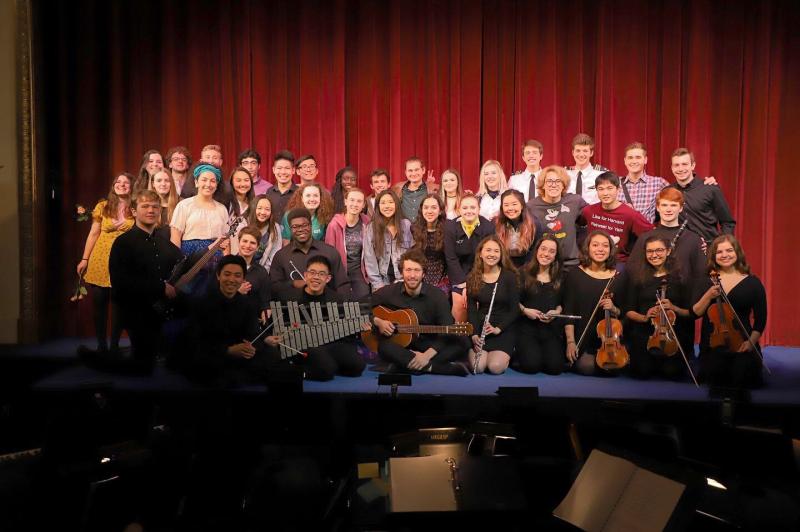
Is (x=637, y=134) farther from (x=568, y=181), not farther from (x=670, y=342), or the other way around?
(x=670, y=342)

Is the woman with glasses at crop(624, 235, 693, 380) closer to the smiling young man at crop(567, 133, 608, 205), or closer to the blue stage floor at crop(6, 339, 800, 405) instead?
the blue stage floor at crop(6, 339, 800, 405)

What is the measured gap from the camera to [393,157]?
7320mm

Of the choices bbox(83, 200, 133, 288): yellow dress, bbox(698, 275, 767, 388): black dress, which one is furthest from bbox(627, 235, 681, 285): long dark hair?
bbox(83, 200, 133, 288): yellow dress

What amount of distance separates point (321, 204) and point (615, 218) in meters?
2.37

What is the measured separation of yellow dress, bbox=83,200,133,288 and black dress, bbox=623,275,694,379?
418 centimetres

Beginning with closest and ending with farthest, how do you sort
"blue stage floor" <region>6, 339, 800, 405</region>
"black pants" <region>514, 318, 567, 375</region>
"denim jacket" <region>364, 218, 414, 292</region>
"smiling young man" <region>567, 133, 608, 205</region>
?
"blue stage floor" <region>6, 339, 800, 405</region> < "black pants" <region>514, 318, 567, 375</region> < "denim jacket" <region>364, 218, 414, 292</region> < "smiling young man" <region>567, 133, 608, 205</region>

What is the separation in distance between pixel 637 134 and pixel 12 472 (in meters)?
5.96

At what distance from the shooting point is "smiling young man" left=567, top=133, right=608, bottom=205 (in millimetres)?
6176

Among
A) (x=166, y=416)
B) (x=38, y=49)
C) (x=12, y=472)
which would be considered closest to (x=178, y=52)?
(x=38, y=49)

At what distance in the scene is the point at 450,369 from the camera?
203 inches

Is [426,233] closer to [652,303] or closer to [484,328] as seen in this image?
[484,328]

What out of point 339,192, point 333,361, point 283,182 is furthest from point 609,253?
point 283,182

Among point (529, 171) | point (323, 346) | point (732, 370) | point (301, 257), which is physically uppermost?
point (529, 171)

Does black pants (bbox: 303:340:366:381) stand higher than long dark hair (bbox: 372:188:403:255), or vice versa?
long dark hair (bbox: 372:188:403:255)
